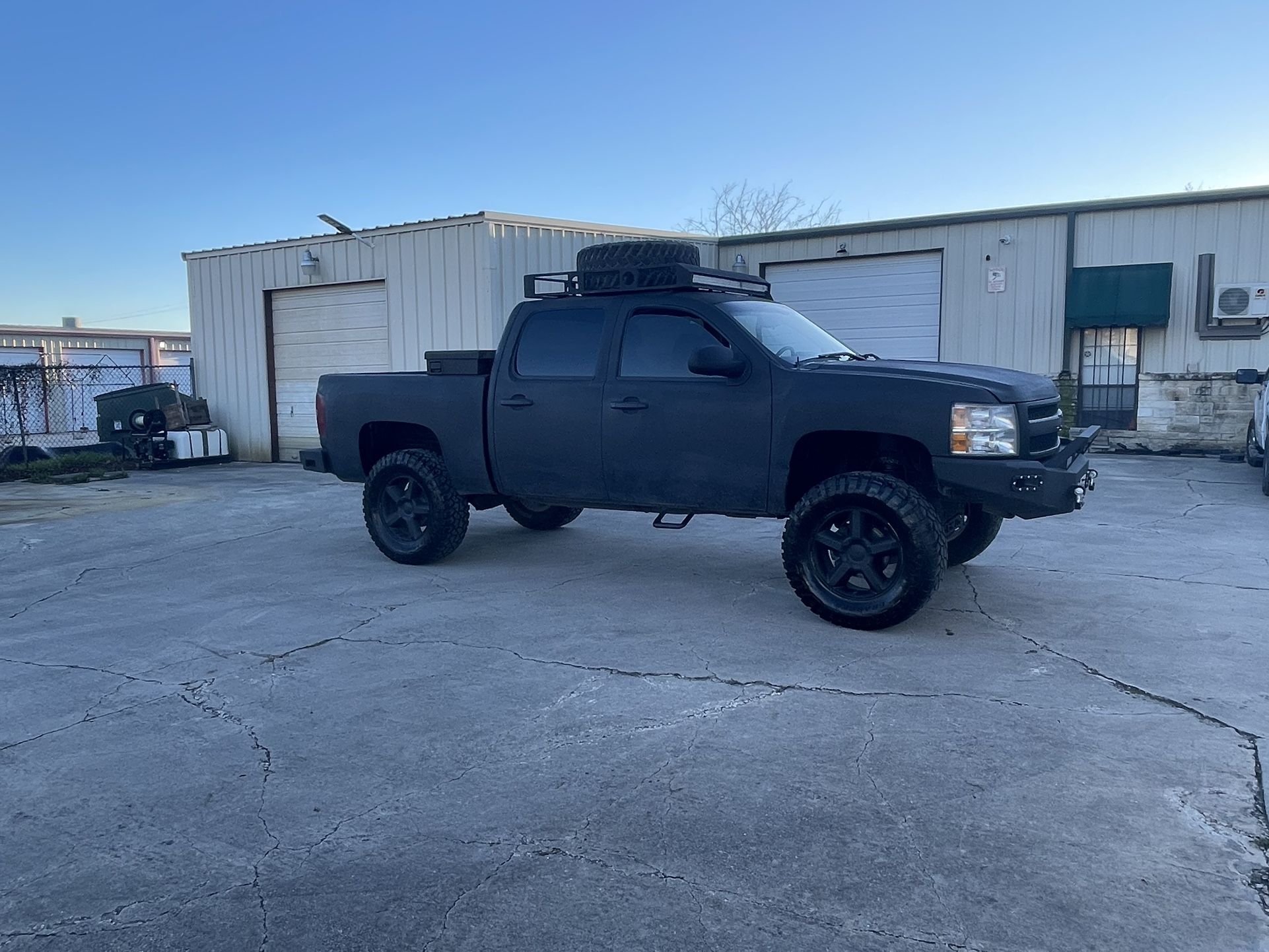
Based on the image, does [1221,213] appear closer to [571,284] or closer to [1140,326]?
[1140,326]

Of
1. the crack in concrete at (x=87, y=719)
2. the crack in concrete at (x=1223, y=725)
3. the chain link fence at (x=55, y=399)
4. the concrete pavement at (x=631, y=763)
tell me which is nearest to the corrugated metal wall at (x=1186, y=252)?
the concrete pavement at (x=631, y=763)

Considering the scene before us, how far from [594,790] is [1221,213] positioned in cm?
1562

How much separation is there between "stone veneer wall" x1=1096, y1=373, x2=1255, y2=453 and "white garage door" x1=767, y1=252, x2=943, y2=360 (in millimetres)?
3390

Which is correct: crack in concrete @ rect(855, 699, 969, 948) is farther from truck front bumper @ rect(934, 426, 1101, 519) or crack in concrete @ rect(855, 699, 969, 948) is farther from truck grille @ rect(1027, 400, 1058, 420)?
truck grille @ rect(1027, 400, 1058, 420)

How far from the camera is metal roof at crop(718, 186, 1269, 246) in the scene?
1533 cm

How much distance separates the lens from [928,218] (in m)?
17.1

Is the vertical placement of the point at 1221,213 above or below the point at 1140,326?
above

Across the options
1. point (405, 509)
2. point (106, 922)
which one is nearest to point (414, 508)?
point (405, 509)

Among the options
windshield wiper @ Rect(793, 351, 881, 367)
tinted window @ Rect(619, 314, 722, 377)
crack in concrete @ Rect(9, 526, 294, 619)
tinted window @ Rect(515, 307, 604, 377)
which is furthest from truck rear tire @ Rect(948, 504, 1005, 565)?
crack in concrete @ Rect(9, 526, 294, 619)

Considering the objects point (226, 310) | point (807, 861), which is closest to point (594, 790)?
point (807, 861)

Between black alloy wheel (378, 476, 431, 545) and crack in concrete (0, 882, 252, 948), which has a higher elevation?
black alloy wheel (378, 476, 431, 545)

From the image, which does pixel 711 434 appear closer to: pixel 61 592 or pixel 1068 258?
pixel 61 592

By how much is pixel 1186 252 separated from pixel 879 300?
471 cm

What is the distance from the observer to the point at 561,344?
7156 millimetres
